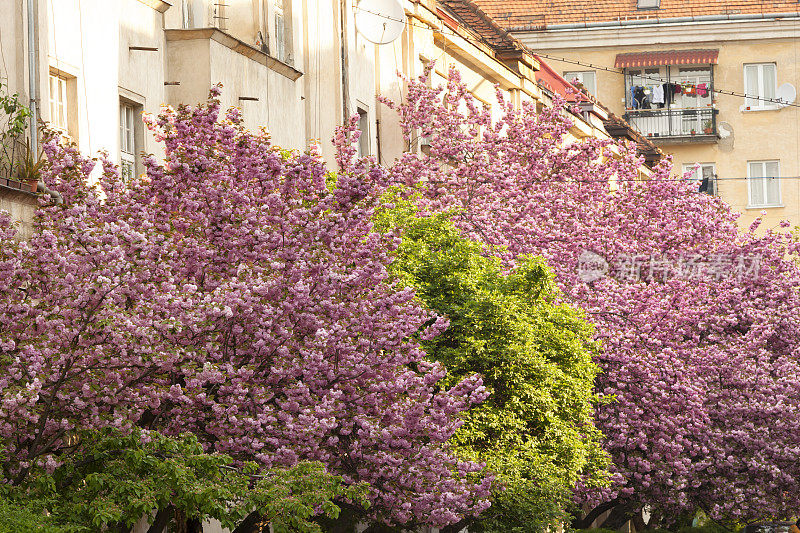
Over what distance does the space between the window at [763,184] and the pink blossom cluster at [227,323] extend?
46.3 meters

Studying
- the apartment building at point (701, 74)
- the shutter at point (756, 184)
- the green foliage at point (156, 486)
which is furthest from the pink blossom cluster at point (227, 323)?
the shutter at point (756, 184)

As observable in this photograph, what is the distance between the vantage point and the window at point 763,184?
63.0 m

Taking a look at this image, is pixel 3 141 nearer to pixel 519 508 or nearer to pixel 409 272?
pixel 409 272

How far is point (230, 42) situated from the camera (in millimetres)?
23406

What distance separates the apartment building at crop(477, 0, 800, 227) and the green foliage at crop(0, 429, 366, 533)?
4930 centimetres

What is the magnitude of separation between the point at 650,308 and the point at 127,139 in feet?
46.2

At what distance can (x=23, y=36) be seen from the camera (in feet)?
62.2

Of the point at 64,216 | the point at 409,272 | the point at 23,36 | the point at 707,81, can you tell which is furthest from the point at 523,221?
the point at 707,81

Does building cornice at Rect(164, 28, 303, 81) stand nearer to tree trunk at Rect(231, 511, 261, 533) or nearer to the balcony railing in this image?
tree trunk at Rect(231, 511, 261, 533)

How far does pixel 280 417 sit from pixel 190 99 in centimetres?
841

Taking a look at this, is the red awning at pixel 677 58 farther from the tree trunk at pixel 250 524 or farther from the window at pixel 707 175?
the tree trunk at pixel 250 524

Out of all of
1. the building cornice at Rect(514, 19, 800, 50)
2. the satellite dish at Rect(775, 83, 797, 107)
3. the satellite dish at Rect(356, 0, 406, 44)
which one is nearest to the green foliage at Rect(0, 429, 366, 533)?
the satellite dish at Rect(356, 0, 406, 44)

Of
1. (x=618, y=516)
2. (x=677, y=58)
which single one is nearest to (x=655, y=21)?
(x=677, y=58)

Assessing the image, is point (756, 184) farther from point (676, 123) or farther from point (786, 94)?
point (676, 123)
